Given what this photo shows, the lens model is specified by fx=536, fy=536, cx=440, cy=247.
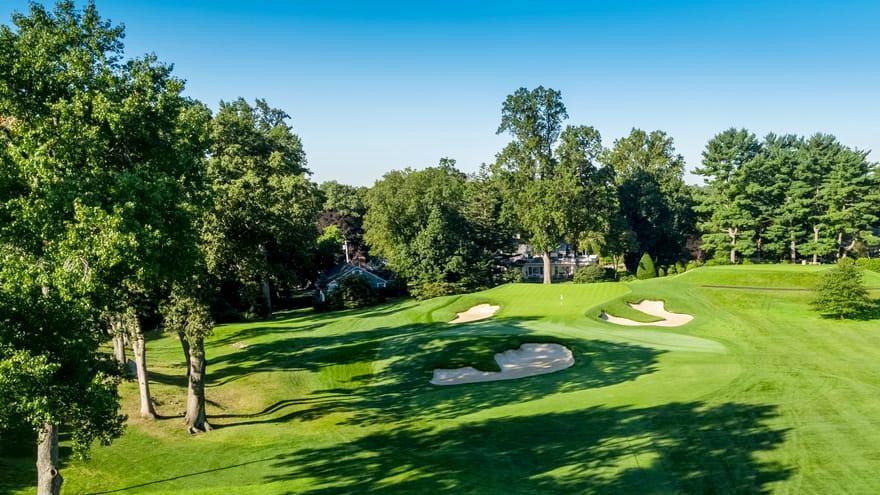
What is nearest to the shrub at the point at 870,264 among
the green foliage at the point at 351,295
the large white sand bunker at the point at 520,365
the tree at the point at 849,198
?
the tree at the point at 849,198

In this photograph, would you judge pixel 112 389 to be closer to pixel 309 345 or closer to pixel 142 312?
pixel 142 312

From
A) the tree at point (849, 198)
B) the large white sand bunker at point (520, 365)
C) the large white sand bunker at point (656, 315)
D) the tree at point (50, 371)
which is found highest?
the tree at point (849, 198)

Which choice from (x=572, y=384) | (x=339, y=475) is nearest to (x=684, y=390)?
(x=572, y=384)

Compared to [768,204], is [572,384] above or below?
below

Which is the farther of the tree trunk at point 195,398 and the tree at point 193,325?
the tree trunk at point 195,398

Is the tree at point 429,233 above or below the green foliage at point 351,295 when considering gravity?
above

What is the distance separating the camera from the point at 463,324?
1435 inches

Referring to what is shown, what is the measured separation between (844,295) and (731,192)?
34315mm

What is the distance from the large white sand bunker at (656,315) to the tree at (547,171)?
20.6 meters

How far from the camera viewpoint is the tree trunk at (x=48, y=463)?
1174cm

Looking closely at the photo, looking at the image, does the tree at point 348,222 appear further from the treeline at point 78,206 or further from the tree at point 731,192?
the treeline at point 78,206

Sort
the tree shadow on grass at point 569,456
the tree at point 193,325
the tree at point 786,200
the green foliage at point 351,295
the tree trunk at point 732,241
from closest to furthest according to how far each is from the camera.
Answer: the tree shadow on grass at point 569,456, the tree at point 193,325, the green foliage at point 351,295, the tree at point 786,200, the tree trunk at point 732,241

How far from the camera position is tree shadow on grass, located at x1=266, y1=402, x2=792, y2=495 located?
13758 mm

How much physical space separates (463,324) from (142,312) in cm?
2109
